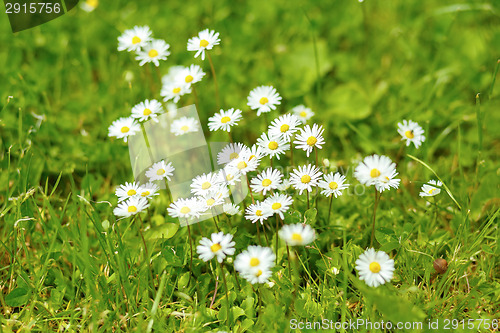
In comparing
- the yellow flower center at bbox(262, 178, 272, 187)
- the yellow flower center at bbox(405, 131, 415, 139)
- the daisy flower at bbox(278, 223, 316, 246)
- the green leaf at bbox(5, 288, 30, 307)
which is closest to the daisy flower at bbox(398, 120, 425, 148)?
the yellow flower center at bbox(405, 131, 415, 139)

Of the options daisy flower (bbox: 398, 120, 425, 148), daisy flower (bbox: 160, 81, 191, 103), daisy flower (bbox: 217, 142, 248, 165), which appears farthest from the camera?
daisy flower (bbox: 160, 81, 191, 103)

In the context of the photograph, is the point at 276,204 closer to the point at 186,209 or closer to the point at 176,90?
the point at 186,209

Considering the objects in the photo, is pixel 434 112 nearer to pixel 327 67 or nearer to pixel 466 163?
pixel 466 163

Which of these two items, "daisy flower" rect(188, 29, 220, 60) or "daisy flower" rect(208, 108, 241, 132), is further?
"daisy flower" rect(188, 29, 220, 60)

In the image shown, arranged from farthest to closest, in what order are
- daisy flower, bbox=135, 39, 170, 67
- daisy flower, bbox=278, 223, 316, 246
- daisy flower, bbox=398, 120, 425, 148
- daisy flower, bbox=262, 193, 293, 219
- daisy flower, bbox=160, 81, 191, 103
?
daisy flower, bbox=135, 39, 170, 67 → daisy flower, bbox=160, 81, 191, 103 → daisy flower, bbox=398, 120, 425, 148 → daisy flower, bbox=262, 193, 293, 219 → daisy flower, bbox=278, 223, 316, 246

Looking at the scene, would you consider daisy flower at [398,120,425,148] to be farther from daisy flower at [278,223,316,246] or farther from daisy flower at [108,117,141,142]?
daisy flower at [108,117,141,142]

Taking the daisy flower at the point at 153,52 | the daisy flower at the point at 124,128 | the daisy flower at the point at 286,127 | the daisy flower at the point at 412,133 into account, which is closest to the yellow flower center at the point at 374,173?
the daisy flower at the point at 286,127
